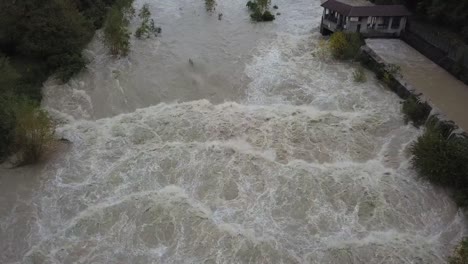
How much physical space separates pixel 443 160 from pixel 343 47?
25.8 feet

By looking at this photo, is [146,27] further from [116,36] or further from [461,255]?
[461,255]

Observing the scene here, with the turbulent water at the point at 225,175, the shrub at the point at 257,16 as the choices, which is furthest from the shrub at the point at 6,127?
the shrub at the point at 257,16

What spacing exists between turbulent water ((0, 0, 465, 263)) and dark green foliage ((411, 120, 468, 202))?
39 cm

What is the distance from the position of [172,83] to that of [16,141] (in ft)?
20.1

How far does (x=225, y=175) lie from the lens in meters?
12.1

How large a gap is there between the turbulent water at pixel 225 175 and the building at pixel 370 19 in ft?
9.11

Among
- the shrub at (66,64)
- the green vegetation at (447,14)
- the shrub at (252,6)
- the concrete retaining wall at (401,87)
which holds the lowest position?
the concrete retaining wall at (401,87)

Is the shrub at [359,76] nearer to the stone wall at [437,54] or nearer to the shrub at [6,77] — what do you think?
the stone wall at [437,54]

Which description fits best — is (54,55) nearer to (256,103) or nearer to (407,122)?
(256,103)

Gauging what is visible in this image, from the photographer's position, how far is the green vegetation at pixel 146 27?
19844mm

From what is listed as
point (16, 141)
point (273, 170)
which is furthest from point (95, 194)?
point (273, 170)

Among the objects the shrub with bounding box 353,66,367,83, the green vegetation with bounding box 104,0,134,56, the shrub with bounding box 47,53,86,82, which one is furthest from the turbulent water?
the green vegetation with bounding box 104,0,134,56

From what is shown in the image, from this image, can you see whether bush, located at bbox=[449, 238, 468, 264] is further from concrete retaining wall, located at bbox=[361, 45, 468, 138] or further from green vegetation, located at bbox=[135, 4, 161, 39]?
green vegetation, located at bbox=[135, 4, 161, 39]

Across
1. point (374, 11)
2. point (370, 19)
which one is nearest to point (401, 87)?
point (370, 19)
